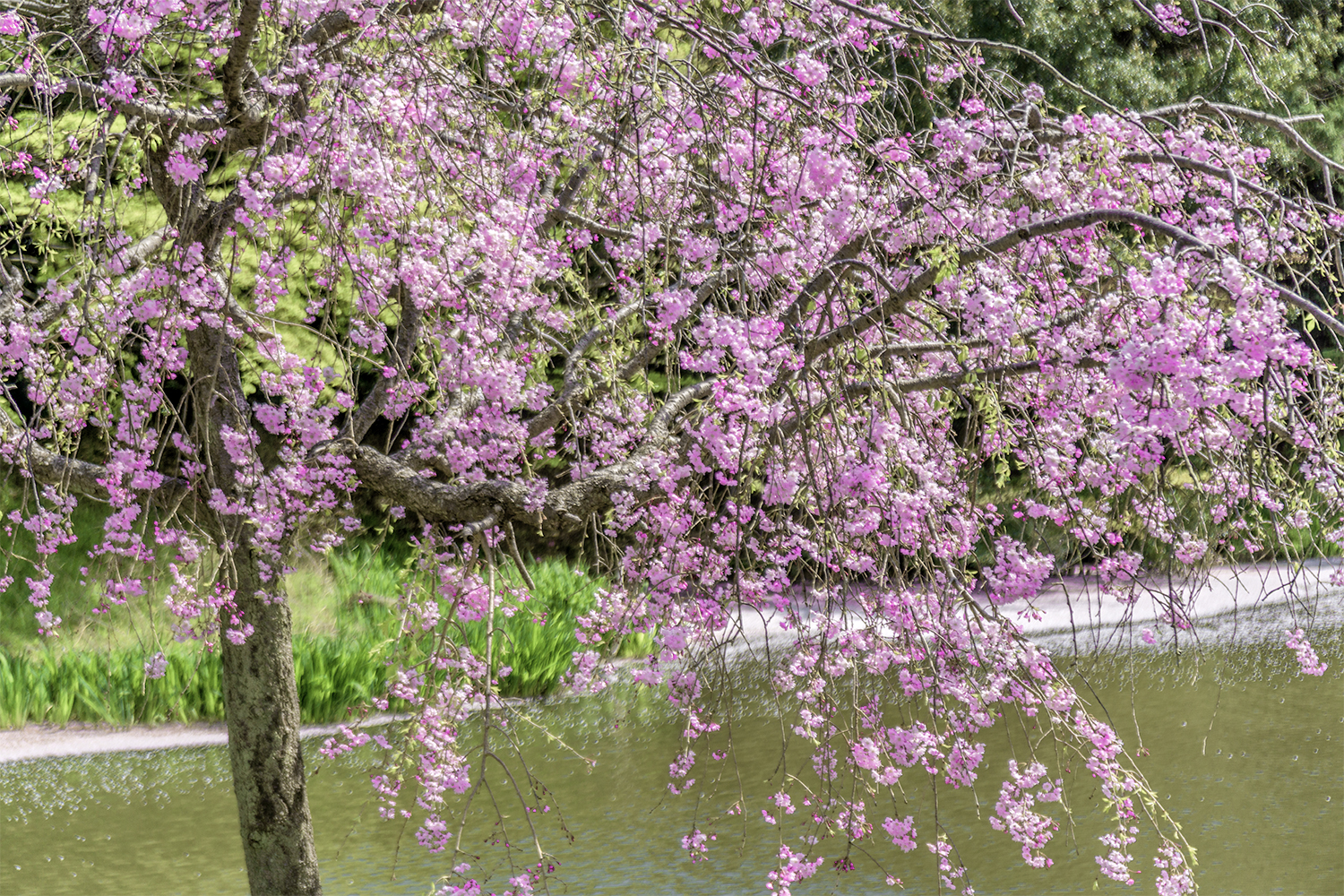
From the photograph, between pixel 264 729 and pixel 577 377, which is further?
pixel 577 377

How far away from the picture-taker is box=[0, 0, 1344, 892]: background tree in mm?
2637

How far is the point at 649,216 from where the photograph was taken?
3.83 meters

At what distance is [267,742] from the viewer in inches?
149

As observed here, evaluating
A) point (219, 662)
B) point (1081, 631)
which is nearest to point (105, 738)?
point (219, 662)

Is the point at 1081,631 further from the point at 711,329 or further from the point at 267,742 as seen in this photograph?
the point at 711,329

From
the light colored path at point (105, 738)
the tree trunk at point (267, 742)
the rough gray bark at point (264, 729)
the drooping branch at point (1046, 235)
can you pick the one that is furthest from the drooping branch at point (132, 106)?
the light colored path at point (105, 738)

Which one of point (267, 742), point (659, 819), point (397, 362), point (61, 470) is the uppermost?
point (397, 362)

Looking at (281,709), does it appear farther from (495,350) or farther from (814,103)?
(814,103)

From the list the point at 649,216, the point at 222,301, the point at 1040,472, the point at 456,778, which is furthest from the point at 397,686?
the point at 1040,472

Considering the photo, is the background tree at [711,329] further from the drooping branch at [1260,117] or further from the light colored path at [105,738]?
the light colored path at [105,738]

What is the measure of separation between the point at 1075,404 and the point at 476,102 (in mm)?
1648

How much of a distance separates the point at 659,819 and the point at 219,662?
2.60 m


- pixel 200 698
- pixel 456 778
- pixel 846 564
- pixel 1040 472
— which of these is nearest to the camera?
pixel 846 564

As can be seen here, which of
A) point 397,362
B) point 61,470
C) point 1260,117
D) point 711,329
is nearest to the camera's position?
point 711,329
